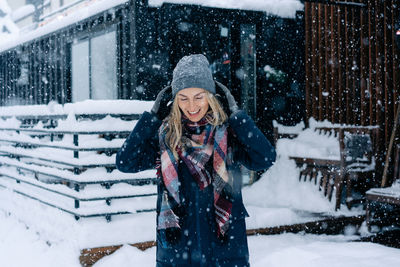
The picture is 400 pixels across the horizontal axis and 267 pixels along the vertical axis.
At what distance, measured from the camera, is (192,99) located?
2553 millimetres

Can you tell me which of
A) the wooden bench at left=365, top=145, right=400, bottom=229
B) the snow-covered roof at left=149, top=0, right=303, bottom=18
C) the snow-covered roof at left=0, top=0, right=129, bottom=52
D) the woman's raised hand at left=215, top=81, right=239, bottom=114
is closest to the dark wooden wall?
the snow-covered roof at left=149, top=0, right=303, bottom=18

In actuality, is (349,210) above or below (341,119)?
below

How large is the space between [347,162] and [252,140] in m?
5.55

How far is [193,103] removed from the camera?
254 cm

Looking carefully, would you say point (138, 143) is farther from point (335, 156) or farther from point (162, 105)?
point (335, 156)

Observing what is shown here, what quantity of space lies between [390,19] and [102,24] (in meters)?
6.22

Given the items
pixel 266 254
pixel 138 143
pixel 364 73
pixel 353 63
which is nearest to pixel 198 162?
pixel 138 143

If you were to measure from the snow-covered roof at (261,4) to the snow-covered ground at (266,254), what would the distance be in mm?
4916

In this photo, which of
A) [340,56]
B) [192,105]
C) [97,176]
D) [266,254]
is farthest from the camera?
[340,56]

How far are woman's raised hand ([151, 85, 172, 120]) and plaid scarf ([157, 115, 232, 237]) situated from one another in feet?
0.23

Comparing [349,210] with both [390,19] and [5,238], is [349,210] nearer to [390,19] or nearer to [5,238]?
[390,19]

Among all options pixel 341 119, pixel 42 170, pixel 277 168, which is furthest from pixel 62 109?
pixel 341 119

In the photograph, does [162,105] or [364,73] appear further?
[364,73]

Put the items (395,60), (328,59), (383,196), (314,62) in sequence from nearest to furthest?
(383,196) < (395,60) < (328,59) < (314,62)
